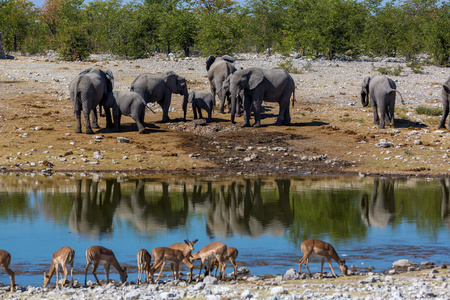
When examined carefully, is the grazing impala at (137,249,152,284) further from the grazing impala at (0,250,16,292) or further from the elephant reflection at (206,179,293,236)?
the elephant reflection at (206,179,293,236)

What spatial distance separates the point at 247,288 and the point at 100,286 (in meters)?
2.10

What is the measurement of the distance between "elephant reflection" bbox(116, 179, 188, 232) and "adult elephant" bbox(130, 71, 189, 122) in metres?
9.15

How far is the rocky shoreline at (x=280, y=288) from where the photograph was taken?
8977mm

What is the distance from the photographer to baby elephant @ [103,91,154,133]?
25781mm

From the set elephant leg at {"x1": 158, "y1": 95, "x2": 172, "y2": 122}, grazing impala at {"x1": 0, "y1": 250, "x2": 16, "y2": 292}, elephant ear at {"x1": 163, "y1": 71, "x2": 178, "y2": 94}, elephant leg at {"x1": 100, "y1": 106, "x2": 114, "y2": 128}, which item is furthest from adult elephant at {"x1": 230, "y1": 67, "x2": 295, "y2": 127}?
grazing impala at {"x1": 0, "y1": 250, "x2": 16, "y2": 292}

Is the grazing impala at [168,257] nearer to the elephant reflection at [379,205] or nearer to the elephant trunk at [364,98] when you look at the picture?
the elephant reflection at [379,205]

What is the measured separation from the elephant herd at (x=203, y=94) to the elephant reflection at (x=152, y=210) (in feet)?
24.4

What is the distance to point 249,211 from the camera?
1658 cm

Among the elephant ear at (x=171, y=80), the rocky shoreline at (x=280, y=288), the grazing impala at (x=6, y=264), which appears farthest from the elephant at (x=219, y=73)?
the grazing impala at (x=6, y=264)

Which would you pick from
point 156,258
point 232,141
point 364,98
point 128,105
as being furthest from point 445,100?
point 156,258

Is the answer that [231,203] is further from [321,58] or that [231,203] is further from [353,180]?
[321,58]

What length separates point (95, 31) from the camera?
59.6 meters

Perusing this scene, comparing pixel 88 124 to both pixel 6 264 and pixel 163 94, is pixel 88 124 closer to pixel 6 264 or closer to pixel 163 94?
pixel 163 94

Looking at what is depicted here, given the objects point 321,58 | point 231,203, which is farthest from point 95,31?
Result: point 231,203
